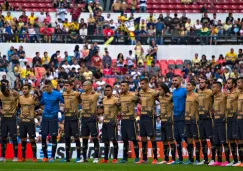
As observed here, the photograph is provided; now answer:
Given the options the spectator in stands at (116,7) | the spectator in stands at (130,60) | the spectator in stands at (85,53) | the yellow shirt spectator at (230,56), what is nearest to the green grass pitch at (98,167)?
the spectator in stands at (85,53)

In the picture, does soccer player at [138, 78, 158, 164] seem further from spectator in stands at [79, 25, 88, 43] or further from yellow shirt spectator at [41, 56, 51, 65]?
spectator in stands at [79, 25, 88, 43]

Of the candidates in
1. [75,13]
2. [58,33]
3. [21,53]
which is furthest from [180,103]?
[75,13]

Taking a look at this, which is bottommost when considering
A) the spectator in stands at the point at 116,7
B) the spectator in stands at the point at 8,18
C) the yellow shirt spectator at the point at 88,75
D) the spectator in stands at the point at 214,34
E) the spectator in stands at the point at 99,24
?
the yellow shirt spectator at the point at 88,75

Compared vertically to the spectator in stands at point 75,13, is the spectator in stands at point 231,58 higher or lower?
lower

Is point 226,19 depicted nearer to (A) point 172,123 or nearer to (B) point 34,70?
(B) point 34,70

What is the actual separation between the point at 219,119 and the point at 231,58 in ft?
58.0

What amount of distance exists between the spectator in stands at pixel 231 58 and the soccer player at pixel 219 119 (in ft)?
55.4

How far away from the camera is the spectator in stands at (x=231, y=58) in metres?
47.4

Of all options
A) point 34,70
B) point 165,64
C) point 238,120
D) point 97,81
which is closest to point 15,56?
point 34,70

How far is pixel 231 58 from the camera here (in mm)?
47719

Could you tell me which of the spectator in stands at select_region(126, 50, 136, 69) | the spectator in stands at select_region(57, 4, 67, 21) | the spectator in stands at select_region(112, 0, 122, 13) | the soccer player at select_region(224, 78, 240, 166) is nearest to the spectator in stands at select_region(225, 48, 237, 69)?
the spectator in stands at select_region(126, 50, 136, 69)

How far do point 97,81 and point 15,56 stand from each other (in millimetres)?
4212

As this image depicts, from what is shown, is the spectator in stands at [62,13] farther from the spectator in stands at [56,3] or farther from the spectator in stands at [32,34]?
the spectator in stands at [32,34]

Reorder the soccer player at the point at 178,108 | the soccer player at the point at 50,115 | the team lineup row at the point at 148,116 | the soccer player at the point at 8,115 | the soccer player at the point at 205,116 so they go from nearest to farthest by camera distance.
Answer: the team lineup row at the point at 148,116 < the soccer player at the point at 205,116 < the soccer player at the point at 178,108 < the soccer player at the point at 50,115 < the soccer player at the point at 8,115
